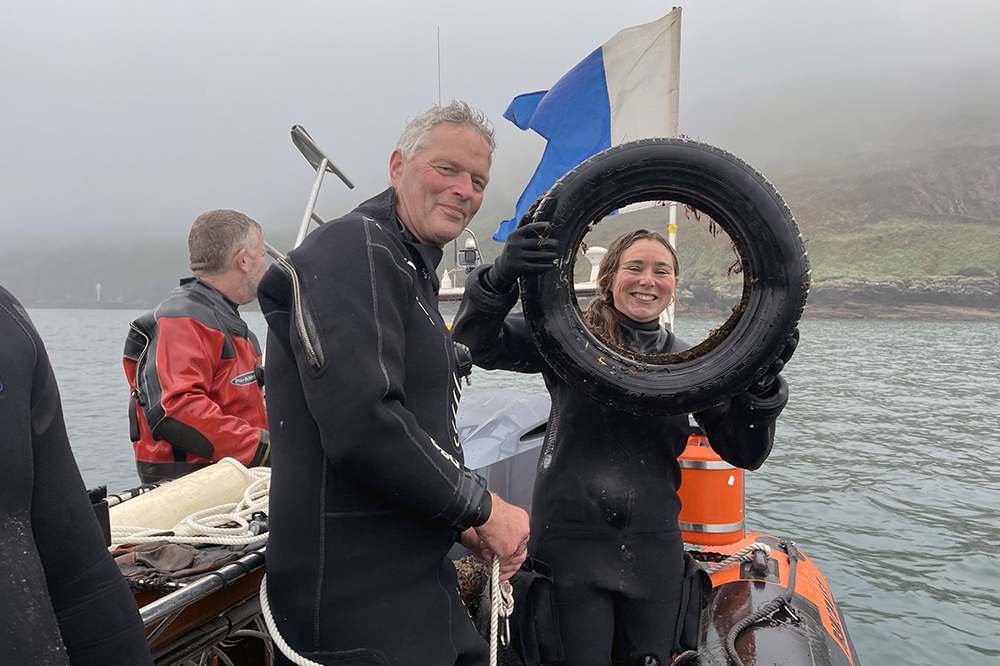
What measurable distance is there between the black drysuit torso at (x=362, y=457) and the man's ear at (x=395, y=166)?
10 cm

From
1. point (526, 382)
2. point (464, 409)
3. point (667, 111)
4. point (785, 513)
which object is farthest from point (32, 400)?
point (526, 382)

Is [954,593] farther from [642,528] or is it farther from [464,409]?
[642,528]

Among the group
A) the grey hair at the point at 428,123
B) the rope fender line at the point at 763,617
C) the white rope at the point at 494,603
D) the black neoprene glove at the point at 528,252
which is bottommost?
the rope fender line at the point at 763,617

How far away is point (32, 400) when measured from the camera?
828 millimetres

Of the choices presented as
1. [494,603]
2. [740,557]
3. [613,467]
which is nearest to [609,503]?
[613,467]

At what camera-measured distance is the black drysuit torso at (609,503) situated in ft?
6.44

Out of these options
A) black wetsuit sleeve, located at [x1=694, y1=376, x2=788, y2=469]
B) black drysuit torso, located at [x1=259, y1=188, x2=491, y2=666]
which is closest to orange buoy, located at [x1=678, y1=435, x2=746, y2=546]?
black wetsuit sleeve, located at [x1=694, y1=376, x2=788, y2=469]

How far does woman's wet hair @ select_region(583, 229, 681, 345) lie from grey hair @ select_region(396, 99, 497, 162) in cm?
95

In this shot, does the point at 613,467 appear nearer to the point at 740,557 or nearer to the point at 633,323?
the point at 633,323

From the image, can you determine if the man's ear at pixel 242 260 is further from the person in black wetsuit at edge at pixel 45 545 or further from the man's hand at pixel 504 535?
the person in black wetsuit at edge at pixel 45 545

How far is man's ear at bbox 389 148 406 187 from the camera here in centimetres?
148

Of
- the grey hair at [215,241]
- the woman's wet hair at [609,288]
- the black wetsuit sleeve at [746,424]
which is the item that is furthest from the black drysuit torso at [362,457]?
the grey hair at [215,241]

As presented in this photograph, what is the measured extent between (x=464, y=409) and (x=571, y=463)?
210 centimetres

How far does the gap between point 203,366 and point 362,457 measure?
1925 mm
